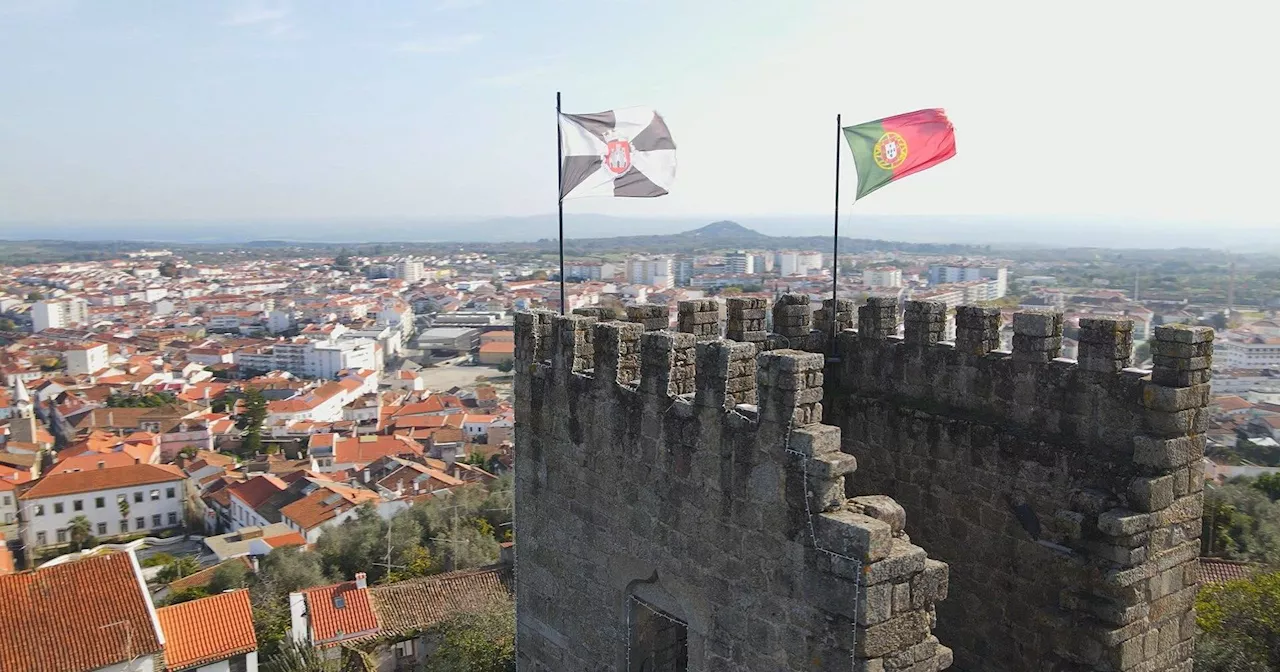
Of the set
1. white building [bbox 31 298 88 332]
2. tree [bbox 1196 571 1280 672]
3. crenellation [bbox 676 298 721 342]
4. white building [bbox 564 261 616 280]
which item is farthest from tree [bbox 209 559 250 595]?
white building [bbox 31 298 88 332]

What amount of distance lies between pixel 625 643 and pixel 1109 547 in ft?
11.9

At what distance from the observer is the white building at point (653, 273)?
164m

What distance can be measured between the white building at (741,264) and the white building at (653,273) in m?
11.1

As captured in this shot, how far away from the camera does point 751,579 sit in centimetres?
548

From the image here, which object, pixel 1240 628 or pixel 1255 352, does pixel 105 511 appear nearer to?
pixel 1240 628

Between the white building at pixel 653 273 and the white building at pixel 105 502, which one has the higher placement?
the white building at pixel 653 273

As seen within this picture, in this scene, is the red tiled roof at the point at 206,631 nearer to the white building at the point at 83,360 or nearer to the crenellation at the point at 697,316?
the crenellation at the point at 697,316

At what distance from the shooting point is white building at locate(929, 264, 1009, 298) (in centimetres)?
7886

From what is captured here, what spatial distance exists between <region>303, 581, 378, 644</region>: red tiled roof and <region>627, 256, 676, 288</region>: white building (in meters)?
131

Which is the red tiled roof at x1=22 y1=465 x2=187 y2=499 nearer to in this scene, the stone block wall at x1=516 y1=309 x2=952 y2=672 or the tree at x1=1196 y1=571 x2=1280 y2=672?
the stone block wall at x1=516 y1=309 x2=952 y2=672

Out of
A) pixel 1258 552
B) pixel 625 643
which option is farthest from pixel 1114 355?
pixel 1258 552

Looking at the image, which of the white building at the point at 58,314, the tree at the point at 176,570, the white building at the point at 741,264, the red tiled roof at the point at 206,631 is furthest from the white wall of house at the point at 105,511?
the white building at the point at 58,314

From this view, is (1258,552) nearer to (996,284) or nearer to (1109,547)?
(1109,547)

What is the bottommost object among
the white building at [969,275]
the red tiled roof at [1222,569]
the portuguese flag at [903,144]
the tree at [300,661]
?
the tree at [300,661]
